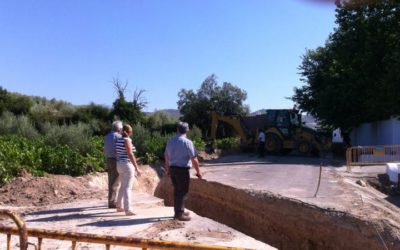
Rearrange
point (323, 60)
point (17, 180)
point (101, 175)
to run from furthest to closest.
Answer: point (323, 60) < point (101, 175) < point (17, 180)

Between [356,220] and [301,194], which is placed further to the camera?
[301,194]

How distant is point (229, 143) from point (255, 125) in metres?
2.02

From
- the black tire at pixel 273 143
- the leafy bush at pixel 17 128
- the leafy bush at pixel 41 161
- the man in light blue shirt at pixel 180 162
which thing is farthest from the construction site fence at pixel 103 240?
the black tire at pixel 273 143

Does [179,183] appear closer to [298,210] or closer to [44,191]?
[298,210]

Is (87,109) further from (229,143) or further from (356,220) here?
(356,220)

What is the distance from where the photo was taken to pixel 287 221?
37.0 feet

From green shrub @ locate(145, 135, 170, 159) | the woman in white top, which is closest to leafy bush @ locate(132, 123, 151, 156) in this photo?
green shrub @ locate(145, 135, 170, 159)

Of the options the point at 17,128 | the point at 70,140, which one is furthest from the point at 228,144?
the point at 70,140

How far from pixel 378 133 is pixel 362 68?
6479mm

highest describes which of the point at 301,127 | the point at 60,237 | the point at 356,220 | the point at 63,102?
the point at 63,102

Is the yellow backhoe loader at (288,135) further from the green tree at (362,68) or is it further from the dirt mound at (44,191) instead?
the dirt mound at (44,191)

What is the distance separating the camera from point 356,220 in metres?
10.0

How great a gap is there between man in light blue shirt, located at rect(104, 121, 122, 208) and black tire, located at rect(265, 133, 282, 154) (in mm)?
18451

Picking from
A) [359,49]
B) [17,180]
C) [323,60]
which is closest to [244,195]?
[17,180]
